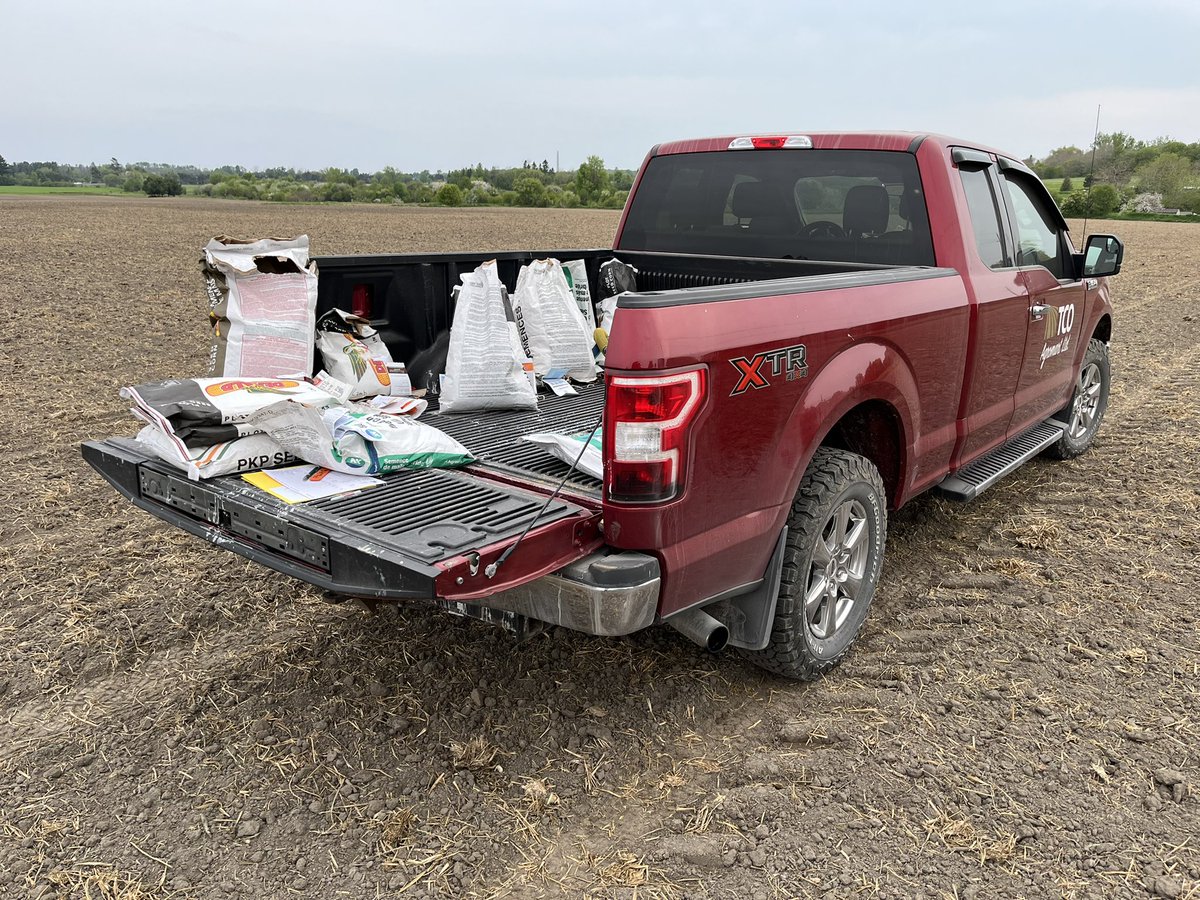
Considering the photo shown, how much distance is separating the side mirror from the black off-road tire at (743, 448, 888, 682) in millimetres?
2578

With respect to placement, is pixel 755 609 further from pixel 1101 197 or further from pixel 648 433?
pixel 1101 197

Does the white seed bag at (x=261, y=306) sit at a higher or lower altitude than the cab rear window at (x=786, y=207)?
lower

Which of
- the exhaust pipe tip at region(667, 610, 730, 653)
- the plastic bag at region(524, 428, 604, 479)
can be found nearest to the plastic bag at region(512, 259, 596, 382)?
the plastic bag at region(524, 428, 604, 479)

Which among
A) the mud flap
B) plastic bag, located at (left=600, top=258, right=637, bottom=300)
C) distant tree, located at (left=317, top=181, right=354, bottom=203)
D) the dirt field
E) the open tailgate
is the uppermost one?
distant tree, located at (left=317, top=181, right=354, bottom=203)

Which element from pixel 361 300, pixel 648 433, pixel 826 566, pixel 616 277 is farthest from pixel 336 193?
pixel 648 433

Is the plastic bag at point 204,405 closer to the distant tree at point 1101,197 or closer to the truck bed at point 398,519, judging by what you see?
the truck bed at point 398,519

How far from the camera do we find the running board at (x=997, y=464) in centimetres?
419

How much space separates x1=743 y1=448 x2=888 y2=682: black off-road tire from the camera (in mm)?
3070

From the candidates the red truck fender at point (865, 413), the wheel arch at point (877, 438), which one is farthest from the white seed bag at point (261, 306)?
the wheel arch at point (877, 438)

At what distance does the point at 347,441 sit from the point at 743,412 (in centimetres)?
133

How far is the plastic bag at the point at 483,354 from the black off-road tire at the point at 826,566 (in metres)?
1.49

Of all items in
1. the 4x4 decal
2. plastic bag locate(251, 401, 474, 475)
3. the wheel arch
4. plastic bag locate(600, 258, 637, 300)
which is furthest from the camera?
plastic bag locate(600, 258, 637, 300)

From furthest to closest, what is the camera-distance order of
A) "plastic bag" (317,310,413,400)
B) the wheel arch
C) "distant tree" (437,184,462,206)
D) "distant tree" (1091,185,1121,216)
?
1. "distant tree" (437,184,462,206)
2. "distant tree" (1091,185,1121,216)
3. "plastic bag" (317,310,413,400)
4. the wheel arch

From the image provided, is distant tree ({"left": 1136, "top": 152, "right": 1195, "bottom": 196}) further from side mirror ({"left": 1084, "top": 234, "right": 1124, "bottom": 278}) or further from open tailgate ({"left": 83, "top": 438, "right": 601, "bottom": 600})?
open tailgate ({"left": 83, "top": 438, "right": 601, "bottom": 600})
